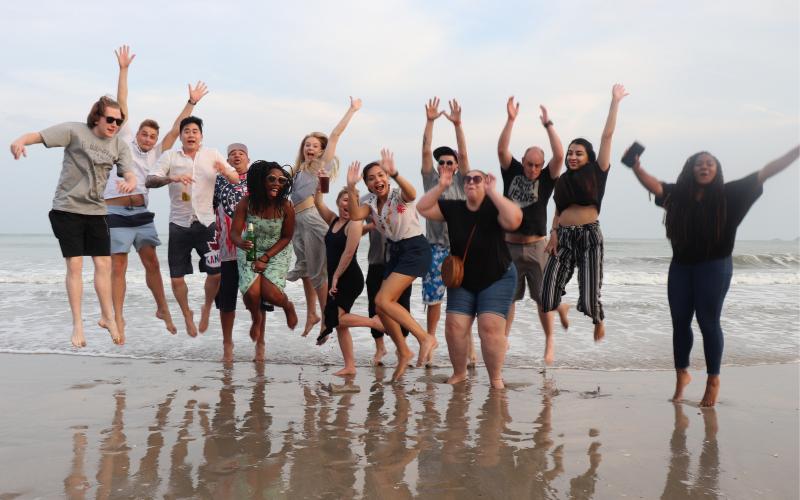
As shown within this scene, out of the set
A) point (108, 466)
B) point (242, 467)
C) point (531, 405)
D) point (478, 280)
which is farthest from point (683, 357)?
point (108, 466)

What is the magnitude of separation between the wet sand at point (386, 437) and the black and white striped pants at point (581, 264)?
Result: 2.58 feet

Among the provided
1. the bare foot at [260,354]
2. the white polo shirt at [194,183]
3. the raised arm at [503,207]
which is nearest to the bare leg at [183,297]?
the white polo shirt at [194,183]

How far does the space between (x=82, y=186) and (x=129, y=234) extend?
5.09ft

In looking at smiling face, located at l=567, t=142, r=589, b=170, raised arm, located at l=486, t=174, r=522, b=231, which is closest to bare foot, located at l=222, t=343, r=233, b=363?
raised arm, located at l=486, t=174, r=522, b=231

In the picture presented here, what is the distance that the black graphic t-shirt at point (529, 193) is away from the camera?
23.0ft

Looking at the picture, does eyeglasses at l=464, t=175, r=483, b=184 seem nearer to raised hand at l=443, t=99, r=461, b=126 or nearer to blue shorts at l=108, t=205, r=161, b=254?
raised hand at l=443, t=99, r=461, b=126

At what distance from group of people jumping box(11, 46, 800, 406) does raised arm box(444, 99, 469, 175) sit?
0.05ft

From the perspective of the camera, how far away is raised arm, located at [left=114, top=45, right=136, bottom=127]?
769 centimetres

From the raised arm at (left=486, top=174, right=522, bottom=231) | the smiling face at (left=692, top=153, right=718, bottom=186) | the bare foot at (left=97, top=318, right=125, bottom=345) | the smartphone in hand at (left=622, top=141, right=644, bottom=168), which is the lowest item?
the bare foot at (left=97, top=318, right=125, bottom=345)

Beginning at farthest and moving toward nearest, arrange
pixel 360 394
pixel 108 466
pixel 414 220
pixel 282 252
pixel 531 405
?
1. pixel 282 252
2. pixel 414 220
3. pixel 360 394
4. pixel 531 405
5. pixel 108 466

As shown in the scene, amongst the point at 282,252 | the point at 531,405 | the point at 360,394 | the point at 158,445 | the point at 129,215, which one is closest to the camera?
the point at 158,445

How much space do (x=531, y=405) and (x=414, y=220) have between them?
198 cm

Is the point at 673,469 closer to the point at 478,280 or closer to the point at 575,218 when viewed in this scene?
the point at 478,280

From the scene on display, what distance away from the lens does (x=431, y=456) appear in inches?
167
